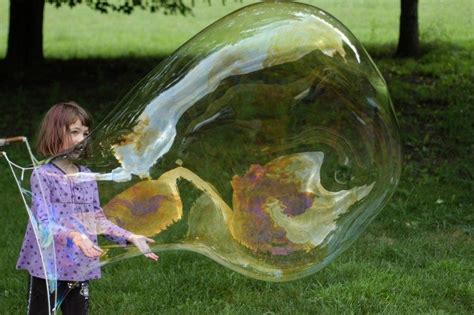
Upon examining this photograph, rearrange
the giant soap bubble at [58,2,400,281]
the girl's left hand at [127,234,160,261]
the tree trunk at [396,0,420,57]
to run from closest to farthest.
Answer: the girl's left hand at [127,234,160,261], the giant soap bubble at [58,2,400,281], the tree trunk at [396,0,420,57]

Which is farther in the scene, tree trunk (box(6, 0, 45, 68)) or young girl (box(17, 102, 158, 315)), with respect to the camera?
tree trunk (box(6, 0, 45, 68))

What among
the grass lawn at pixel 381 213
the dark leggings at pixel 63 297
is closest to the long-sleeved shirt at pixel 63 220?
the dark leggings at pixel 63 297

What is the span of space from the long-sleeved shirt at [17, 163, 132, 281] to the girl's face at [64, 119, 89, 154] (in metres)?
0.11

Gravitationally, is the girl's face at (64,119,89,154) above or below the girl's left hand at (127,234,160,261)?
above

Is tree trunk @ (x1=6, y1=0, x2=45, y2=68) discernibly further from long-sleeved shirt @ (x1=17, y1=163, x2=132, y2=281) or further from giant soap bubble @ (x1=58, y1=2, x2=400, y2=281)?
long-sleeved shirt @ (x1=17, y1=163, x2=132, y2=281)

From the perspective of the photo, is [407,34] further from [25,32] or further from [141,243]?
[141,243]

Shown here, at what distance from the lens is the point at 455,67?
9.62m

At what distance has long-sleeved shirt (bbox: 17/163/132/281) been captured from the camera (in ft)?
9.16

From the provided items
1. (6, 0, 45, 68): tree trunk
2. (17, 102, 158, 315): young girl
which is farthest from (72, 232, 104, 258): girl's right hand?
(6, 0, 45, 68): tree trunk

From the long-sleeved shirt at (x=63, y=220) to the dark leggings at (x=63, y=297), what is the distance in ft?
0.33

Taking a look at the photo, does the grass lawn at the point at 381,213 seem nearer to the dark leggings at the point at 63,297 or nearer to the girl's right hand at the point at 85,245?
the dark leggings at the point at 63,297

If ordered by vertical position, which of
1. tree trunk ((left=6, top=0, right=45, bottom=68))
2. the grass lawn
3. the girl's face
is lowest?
the grass lawn

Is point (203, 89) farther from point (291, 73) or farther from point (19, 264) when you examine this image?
point (19, 264)

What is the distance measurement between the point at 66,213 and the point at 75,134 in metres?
0.31
